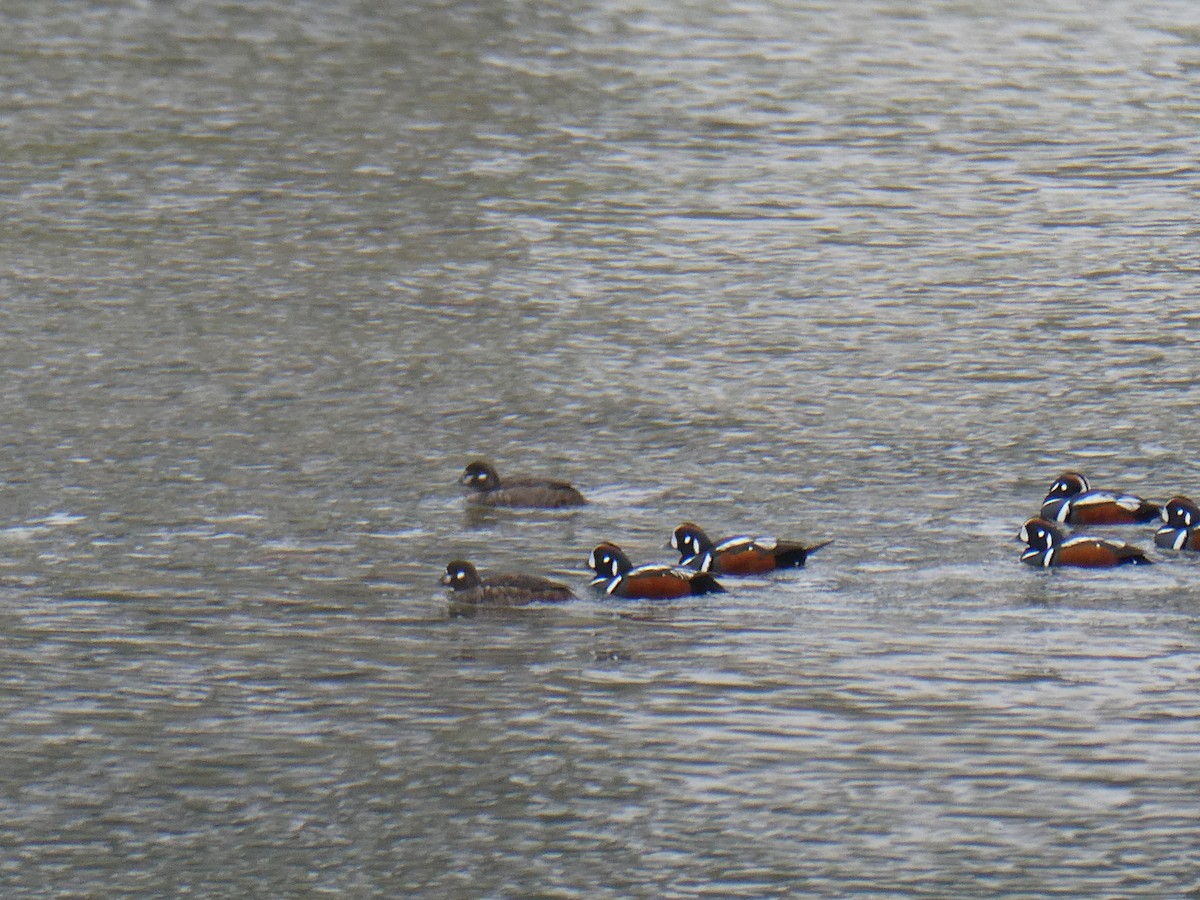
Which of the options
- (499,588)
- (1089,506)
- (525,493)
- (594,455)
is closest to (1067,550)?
(1089,506)

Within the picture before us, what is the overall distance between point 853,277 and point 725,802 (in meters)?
11.0

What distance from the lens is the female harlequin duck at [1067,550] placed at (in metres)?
12.7

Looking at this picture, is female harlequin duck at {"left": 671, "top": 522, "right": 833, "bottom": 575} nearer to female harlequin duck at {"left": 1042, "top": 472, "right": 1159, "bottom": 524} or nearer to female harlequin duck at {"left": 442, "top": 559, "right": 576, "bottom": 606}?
female harlequin duck at {"left": 442, "top": 559, "right": 576, "bottom": 606}

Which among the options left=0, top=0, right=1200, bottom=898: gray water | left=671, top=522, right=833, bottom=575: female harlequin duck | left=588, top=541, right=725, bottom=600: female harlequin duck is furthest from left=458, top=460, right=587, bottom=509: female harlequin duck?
left=588, top=541, right=725, bottom=600: female harlequin duck

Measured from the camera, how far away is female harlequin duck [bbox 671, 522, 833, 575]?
12.8 metres

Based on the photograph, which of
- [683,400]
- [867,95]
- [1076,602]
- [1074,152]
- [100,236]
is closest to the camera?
[1076,602]

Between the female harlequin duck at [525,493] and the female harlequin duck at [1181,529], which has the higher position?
the female harlequin duck at [1181,529]

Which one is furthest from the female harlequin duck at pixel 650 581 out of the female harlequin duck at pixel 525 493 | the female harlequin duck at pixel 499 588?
the female harlequin duck at pixel 525 493

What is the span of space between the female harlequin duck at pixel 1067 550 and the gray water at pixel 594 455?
0.21 m

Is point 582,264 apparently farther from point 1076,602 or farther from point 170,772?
point 170,772

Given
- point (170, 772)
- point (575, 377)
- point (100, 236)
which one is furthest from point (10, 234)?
point (170, 772)

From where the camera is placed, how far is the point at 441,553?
13.5 metres

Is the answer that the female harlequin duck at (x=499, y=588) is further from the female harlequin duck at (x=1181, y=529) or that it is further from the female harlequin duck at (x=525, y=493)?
the female harlequin duck at (x=1181, y=529)

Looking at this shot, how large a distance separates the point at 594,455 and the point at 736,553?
290 cm
